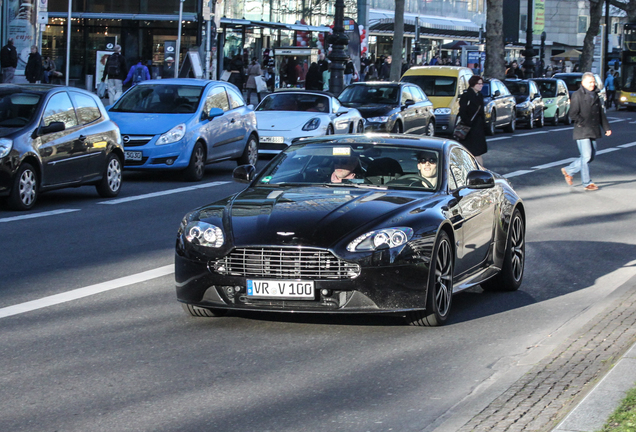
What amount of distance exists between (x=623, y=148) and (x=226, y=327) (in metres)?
22.4

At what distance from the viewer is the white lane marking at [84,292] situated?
7.78 meters

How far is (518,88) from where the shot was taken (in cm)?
3775

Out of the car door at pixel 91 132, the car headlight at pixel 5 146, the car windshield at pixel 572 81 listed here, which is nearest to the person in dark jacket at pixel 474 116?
the car door at pixel 91 132

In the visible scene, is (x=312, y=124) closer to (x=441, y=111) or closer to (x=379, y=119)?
(x=379, y=119)

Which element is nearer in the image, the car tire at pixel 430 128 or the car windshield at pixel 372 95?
the car windshield at pixel 372 95

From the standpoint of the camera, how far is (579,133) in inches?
730

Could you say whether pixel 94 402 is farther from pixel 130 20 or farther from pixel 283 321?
pixel 130 20

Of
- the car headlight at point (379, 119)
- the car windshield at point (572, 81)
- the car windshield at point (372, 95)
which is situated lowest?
the car headlight at point (379, 119)

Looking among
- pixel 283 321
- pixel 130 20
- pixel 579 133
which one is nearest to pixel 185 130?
pixel 579 133

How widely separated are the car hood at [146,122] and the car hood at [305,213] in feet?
33.4

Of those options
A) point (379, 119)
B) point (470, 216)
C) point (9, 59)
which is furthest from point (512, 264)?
point (9, 59)

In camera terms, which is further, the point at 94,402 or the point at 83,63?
the point at 83,63

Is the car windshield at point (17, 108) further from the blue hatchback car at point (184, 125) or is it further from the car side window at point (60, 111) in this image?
the blue hatchback car at point (184, 125)

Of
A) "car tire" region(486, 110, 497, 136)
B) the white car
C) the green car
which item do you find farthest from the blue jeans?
the green car
